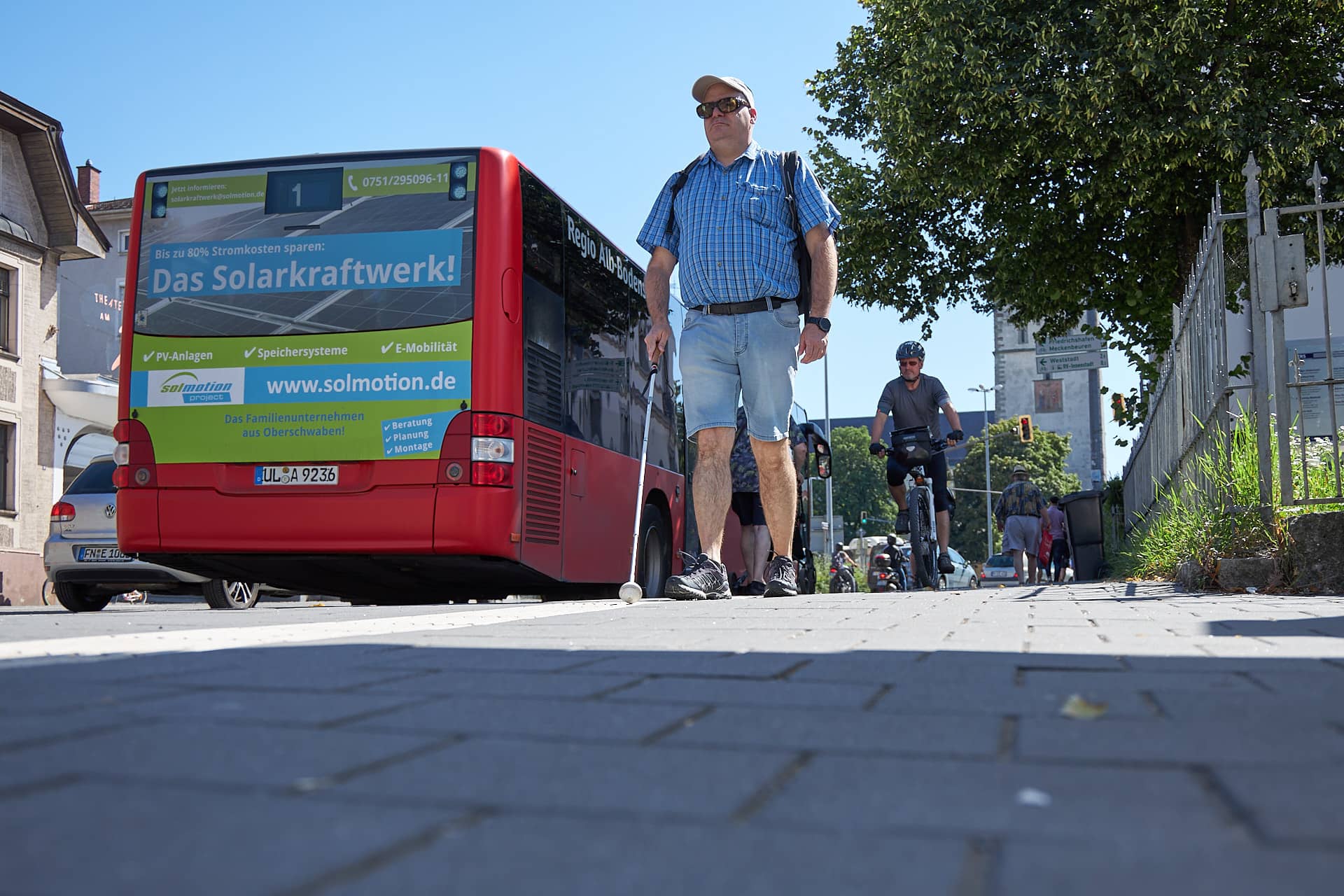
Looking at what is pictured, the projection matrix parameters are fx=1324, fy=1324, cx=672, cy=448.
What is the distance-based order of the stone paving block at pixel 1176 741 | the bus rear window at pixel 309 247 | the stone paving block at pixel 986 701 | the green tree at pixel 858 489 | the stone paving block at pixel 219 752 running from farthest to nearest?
the green tree at pixel 858 489 < the bus rear window at pixel 309 247 < the stone paving block at pixel 986 701 < the stone paving block at pixel 1176 741 < the stone paving block at pixel 219 752

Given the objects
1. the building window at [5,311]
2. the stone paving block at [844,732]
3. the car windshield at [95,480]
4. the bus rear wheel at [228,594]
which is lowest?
the bus rear wheel at [228,594]

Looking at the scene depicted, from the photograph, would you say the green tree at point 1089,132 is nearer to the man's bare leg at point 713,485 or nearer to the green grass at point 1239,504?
the green grass at point 1239,504

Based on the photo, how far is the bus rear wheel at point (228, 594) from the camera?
39.1 feet

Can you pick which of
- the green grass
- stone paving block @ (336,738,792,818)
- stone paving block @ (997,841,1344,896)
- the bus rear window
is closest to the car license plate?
the bus rear window

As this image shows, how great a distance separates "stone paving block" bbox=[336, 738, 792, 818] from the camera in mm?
1704

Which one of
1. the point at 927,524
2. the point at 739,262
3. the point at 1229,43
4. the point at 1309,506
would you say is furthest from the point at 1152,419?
the point at 739,262

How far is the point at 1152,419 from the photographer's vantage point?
1460cm

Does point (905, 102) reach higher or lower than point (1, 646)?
higher

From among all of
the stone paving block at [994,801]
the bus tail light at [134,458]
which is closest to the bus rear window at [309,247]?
the bus tail light at [134,458]

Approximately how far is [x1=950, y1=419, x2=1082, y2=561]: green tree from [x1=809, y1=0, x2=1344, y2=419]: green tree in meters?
54.2

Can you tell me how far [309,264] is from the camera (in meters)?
8.21

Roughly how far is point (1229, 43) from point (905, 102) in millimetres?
4376

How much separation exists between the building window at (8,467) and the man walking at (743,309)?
2080cm

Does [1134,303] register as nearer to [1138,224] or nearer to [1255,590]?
[1138,224]
